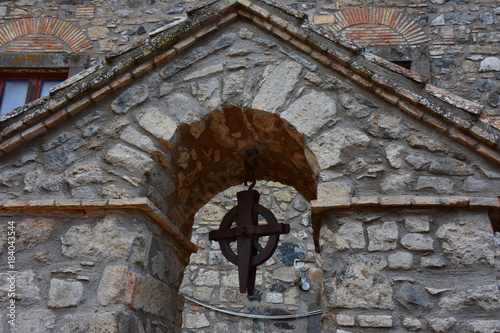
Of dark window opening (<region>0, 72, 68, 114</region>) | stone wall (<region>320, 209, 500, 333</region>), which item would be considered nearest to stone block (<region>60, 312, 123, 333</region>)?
stone wall (<region>320, 209, 500, 333</region>)

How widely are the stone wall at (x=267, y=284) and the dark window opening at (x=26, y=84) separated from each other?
8.80ft

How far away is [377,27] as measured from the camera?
5.50 m

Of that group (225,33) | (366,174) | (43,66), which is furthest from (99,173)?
(43,66)

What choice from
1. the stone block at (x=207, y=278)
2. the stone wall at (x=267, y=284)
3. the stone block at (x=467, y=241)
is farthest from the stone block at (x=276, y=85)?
the stone block at (x=207, y=278)

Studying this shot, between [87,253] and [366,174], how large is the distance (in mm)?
1762

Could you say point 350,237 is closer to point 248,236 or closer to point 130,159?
point 248,236

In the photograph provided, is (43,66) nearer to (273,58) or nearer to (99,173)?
(99,173)

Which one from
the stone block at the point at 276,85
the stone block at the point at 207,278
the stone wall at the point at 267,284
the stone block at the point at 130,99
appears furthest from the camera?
the stone block at the point at 207,278

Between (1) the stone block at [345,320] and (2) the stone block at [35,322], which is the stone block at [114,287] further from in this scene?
(1) the stone block at [345,320]

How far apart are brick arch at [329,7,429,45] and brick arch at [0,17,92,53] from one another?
127 inches

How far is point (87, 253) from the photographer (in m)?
2.76

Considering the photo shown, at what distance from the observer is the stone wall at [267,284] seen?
5656 millimetres

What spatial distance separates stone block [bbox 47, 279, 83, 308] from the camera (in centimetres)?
264

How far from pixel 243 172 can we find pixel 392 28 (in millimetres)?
3004
